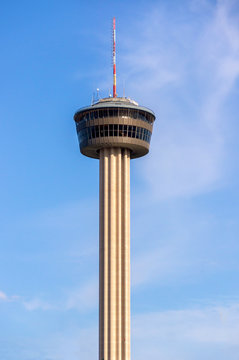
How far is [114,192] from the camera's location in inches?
5576

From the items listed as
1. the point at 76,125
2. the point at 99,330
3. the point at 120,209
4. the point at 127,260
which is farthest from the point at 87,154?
the point at 99,330

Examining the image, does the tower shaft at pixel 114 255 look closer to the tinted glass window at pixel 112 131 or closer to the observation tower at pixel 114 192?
the observation tower at pixel 114 192

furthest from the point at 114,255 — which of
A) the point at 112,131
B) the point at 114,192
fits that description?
the point at 112,131

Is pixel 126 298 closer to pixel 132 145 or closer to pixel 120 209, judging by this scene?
pixel 120 209

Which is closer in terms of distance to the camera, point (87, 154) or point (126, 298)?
point (126, 298)

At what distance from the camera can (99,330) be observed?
13638 cm

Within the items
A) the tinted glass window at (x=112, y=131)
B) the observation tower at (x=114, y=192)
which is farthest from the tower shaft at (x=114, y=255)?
the tinted glass window at (x=112, y=131)

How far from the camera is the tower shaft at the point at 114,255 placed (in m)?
135

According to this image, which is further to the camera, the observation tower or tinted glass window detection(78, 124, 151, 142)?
tinted glass window detection(78, 124, 151, 142)

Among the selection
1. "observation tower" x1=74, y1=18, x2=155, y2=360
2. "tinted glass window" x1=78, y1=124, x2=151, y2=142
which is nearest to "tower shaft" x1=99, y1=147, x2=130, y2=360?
"observation tower" x1=74, y1=18, x2=155, y2=360

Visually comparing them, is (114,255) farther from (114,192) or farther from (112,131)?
(112,131)

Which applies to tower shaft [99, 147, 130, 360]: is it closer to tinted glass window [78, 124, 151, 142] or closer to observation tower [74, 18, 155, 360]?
observation tower [74, 18, 155, 360]

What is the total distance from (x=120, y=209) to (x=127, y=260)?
1036cm

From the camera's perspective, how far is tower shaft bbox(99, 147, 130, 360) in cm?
13466
